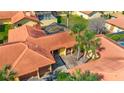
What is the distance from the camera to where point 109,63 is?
11.2 feet

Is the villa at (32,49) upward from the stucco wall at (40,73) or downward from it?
upward

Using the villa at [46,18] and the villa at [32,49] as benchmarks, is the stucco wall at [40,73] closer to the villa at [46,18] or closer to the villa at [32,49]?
the villa at [32,49]

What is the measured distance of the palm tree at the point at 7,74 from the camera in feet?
9.55

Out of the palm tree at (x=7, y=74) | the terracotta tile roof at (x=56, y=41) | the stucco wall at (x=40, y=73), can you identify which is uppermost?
the terracotta tile roof at (x=56, y=41)

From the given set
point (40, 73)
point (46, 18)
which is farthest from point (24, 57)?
point (46, 18)

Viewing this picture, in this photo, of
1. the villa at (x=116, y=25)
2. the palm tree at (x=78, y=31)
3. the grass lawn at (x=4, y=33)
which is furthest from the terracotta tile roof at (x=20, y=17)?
the villa at (x=116, y=25)

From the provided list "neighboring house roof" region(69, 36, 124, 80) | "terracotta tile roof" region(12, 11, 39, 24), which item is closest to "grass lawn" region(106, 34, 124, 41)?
"neighboring house roof" region(69, 36, 124, 80)

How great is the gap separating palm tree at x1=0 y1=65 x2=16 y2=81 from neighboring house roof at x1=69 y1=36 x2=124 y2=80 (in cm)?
75

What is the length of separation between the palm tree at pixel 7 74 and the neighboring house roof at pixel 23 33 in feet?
2.34

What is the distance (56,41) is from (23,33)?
55cm

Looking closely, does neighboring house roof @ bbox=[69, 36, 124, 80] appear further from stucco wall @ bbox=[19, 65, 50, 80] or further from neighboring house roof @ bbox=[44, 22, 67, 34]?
neighboring house roof @ bbox=[44, 22, 67, 34]

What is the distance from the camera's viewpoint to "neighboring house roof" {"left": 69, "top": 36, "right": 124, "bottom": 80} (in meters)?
3.04
